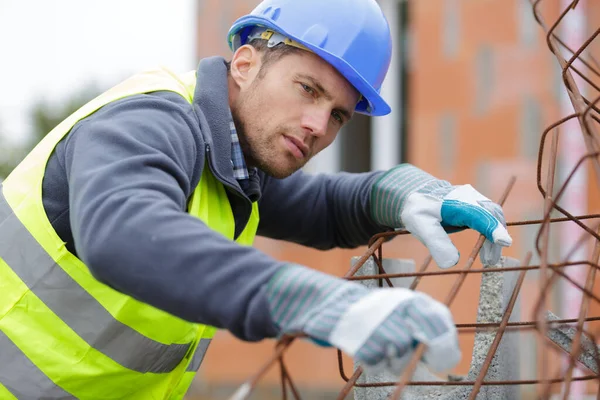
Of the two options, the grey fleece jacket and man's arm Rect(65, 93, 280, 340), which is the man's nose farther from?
man's arm Rect(65, 93, 280, 340)

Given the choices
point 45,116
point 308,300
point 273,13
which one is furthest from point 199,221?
point 45,116

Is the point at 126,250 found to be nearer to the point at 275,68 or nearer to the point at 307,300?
the point at 307,300

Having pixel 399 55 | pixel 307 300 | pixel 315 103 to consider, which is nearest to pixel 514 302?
pixel 315 103

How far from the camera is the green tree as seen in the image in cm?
1684

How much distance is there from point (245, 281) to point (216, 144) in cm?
61

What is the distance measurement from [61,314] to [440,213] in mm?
818

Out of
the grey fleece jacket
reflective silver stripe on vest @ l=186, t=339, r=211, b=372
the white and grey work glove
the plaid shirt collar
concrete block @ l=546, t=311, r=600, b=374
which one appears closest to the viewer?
the white and grey work glove

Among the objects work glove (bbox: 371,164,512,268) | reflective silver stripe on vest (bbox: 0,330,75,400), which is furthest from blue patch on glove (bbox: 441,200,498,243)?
reflective silver stripe on vest (bbox: 0,330,75,400)

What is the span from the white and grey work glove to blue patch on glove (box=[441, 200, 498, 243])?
0.69 meters

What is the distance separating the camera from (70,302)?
66.2 inches

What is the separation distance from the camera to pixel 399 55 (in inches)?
209

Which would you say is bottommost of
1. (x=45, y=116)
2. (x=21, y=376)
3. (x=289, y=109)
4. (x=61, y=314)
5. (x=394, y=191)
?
(x=45, y=116)

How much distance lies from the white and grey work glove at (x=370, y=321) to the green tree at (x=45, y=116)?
644 inches

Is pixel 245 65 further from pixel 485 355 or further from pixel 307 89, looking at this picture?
pixel 485 355
